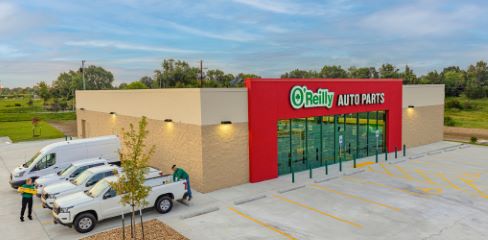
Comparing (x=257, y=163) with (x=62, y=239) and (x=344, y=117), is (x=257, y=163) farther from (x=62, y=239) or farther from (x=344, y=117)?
(x=62, y=239)

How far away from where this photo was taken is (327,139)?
23.0m

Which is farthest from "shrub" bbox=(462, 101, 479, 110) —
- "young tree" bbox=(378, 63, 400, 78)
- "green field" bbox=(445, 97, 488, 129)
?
"young tree" bbox=(378, 63, 400, 78)

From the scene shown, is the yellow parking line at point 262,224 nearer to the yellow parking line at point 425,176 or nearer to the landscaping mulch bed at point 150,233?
the landscaping mulch bed at point 150,233

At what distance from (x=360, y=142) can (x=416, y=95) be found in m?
7.33

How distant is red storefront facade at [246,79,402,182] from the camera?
18.7 m

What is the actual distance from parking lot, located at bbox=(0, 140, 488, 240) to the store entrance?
3.84 feet

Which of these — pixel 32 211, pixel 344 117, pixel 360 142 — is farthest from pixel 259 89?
pixel 32 211

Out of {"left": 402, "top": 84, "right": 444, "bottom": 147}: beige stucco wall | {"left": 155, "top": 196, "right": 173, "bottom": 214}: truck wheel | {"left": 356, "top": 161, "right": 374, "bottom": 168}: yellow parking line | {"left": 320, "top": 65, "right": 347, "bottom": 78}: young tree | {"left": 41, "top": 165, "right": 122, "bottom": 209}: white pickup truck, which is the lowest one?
{"left": 356, "top": 161, "right": 374, "bottom": 168}: yellow parking line

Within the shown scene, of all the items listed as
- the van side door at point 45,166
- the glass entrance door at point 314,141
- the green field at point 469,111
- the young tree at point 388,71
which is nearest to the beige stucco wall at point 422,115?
the glass entrance door at point 314,141

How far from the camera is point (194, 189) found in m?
17.6

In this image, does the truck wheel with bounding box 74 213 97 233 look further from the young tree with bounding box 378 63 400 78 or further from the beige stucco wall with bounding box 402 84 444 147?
the young tree with bounding box 378 63 400 78

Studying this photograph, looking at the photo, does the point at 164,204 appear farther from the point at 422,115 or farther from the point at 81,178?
the point at 422,115

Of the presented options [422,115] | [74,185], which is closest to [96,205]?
[74,185]

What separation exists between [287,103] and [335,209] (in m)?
6.93
